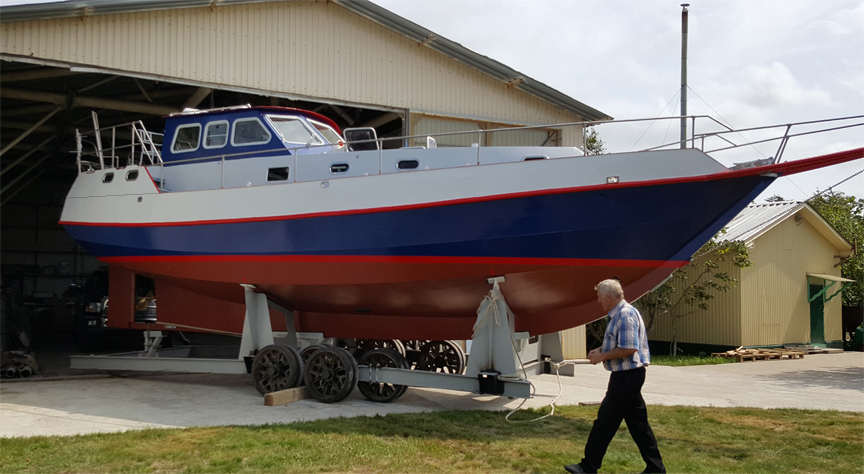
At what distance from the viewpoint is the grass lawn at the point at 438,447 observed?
6.01 meters

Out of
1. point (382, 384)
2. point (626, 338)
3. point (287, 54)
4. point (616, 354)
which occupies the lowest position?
point (382, 384)

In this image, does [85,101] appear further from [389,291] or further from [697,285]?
[697,285]

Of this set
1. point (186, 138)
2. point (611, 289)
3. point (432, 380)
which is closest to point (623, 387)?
point (611, 289)

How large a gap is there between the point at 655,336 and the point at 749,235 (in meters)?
3.73

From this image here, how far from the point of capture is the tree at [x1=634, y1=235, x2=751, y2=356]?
1805 cm

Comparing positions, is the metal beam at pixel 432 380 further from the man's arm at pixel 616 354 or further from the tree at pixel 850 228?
the tree at pixel 850 228

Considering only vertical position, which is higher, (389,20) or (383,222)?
(389,20)

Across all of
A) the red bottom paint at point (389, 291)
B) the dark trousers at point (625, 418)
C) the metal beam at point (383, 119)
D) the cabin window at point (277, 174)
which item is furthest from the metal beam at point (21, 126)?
the dark trousers at point (625, 418)

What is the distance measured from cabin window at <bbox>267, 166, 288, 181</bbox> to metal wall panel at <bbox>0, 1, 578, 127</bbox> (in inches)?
110

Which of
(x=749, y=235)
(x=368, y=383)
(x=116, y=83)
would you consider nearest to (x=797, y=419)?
(x=368, y=383)

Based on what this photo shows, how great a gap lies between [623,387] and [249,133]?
264 inches

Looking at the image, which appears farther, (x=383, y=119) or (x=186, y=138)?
(x=383, y=119)

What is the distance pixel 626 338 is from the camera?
209 inches

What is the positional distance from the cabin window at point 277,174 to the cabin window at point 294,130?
580mm
